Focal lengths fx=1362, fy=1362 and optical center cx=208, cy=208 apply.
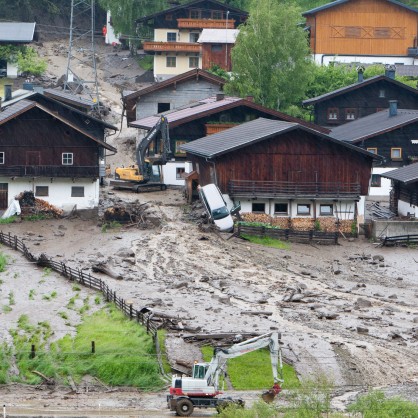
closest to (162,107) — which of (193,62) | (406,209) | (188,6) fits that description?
(193,62)

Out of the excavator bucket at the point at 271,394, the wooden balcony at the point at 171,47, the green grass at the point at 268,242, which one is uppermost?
the wooden balcony at the point at 171,47

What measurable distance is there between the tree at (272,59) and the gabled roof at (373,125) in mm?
4728

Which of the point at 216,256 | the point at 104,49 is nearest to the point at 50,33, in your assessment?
the point at 104,49

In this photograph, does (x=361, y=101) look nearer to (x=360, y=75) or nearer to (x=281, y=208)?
(x=360, y=75)

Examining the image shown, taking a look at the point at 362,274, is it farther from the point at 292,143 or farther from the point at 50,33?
the point at 50,33

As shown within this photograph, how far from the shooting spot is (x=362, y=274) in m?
54.6

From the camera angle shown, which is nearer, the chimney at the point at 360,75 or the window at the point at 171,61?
the chimney at the point at 360,75

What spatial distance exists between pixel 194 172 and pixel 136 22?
3865cm

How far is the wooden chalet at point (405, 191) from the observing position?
2522 inches

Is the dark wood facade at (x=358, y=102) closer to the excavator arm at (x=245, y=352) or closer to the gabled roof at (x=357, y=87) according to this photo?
the gabled roof at (x=357, y=87)

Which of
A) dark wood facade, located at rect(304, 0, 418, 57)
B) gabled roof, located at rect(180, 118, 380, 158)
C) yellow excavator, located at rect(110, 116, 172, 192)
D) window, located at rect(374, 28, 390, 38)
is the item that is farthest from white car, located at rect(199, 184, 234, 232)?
window, located at rect(374, 28, 390, 38)

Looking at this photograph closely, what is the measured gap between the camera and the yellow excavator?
71125 millimetres

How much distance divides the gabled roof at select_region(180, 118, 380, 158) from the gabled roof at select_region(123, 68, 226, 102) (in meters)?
14.5

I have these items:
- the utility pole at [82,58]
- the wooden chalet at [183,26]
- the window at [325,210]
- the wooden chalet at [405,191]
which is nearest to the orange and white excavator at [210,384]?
the window at [325,210]
